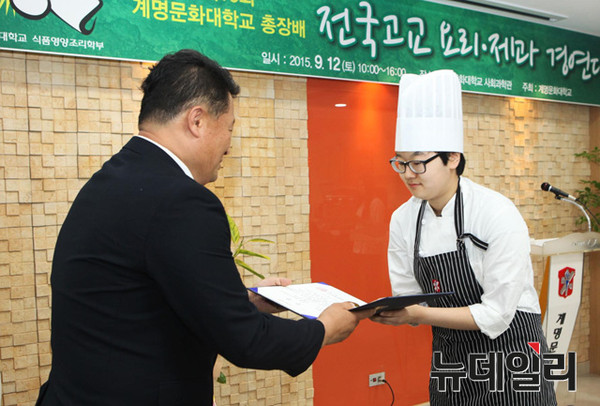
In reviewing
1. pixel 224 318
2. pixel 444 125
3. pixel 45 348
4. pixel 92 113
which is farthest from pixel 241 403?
pixel 224 318

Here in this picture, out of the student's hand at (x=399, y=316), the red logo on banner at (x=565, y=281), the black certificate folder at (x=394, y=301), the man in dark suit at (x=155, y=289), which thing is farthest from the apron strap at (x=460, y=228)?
the red logo on banner at (x=565, y=281)

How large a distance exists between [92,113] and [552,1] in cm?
315

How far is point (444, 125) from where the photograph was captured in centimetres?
212

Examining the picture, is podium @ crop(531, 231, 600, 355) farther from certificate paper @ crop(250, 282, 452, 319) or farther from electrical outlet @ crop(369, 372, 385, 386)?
certificate paper @ crop(250, 282, 452, 319)

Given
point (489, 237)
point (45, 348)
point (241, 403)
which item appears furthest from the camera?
point (241, 403)

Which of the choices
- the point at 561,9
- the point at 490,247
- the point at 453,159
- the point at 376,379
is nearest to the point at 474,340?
the point at 490,247

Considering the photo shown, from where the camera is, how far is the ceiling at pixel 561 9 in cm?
389

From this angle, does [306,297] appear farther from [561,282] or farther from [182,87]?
[561,282]

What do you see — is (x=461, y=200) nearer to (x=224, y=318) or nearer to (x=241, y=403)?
(x=224, y=318)

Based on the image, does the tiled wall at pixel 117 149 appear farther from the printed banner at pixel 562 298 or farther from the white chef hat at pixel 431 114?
the white chef hat at pixel 431 114

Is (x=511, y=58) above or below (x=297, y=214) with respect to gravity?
above

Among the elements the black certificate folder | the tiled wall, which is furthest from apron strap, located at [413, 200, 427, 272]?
the tiled wall

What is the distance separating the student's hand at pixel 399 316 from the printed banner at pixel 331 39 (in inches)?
69.5

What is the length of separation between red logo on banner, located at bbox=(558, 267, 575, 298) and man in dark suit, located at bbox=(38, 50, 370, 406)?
3098mm
